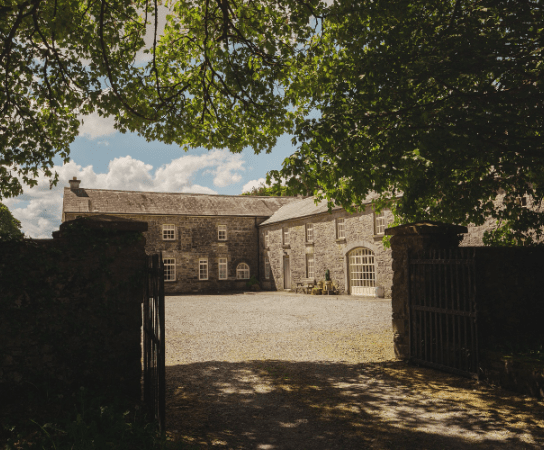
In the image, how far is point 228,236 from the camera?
1303 inches

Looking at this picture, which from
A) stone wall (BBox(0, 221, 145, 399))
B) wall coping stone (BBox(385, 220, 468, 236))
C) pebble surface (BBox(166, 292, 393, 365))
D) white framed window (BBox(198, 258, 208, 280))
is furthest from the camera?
white framed window (BBox(198, 258, 208, 280))

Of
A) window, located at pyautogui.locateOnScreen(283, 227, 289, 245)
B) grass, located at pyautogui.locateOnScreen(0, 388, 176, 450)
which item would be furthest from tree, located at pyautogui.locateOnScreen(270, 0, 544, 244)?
window, located at pyautogui.locateOnScreen(283, 227, 289, 245)

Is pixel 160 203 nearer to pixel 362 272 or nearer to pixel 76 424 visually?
pixel 362 272

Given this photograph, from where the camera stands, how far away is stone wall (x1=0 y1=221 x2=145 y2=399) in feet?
14.6

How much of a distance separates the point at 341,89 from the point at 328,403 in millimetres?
4747

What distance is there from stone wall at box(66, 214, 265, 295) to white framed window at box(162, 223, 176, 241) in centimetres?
17

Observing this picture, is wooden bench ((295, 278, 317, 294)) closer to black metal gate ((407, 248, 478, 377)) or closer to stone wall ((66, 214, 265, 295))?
stone wall ((66, 214, 265, 295))

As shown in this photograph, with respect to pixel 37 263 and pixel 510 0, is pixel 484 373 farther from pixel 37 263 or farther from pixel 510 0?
pixel 37 263

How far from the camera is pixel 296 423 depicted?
177 inches

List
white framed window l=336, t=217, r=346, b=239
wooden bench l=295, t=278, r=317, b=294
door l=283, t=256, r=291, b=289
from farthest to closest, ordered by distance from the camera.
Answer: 1. door l=283, t=256, r=291, b=289
2. wooden bench l=295, t=278, r=317, b=294
3. white framed window l=336, t=217, r=346, b=239

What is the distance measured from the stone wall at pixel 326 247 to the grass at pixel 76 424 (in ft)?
58.8

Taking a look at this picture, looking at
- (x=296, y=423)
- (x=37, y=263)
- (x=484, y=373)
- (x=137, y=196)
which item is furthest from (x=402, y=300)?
(x=137, y=196)

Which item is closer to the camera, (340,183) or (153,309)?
(153,309)

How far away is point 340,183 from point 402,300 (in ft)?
9.00
